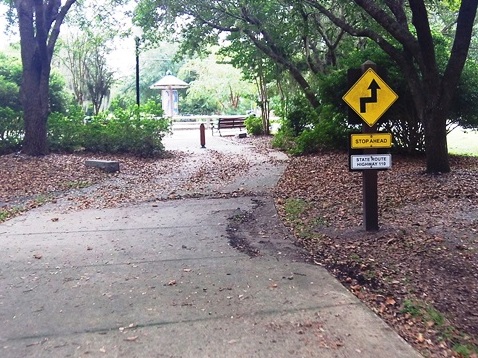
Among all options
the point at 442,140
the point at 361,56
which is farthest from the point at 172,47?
the point at 442,140

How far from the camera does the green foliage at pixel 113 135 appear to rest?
18.4 m

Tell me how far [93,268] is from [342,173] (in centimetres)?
756

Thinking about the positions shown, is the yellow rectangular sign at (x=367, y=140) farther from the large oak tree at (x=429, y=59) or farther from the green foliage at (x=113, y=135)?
the green foliage at (x=113, y=135)

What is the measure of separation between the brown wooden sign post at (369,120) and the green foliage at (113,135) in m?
12.6

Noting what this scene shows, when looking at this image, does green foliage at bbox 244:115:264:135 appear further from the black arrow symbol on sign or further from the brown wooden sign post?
the black arrow symbol on sign

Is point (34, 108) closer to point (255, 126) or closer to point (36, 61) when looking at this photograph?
point (36, 61)

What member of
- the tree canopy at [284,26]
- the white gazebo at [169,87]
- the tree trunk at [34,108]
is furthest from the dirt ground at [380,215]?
the white gazebo at [169,87]

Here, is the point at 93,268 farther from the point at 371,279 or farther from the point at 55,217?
the point at 55,217

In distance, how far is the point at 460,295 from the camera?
185 inches

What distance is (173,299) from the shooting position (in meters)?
4.75

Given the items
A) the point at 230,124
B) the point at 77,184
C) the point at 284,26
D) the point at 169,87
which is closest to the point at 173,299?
the point at 77,184

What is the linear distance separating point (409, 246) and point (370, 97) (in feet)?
6.13

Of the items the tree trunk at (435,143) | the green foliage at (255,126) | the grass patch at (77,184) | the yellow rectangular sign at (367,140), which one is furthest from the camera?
the green foliage at (255,126)

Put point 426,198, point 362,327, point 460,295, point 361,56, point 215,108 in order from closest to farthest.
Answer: point 362,327, point 460,295, point 426,198, point 361,56, point 215,108
